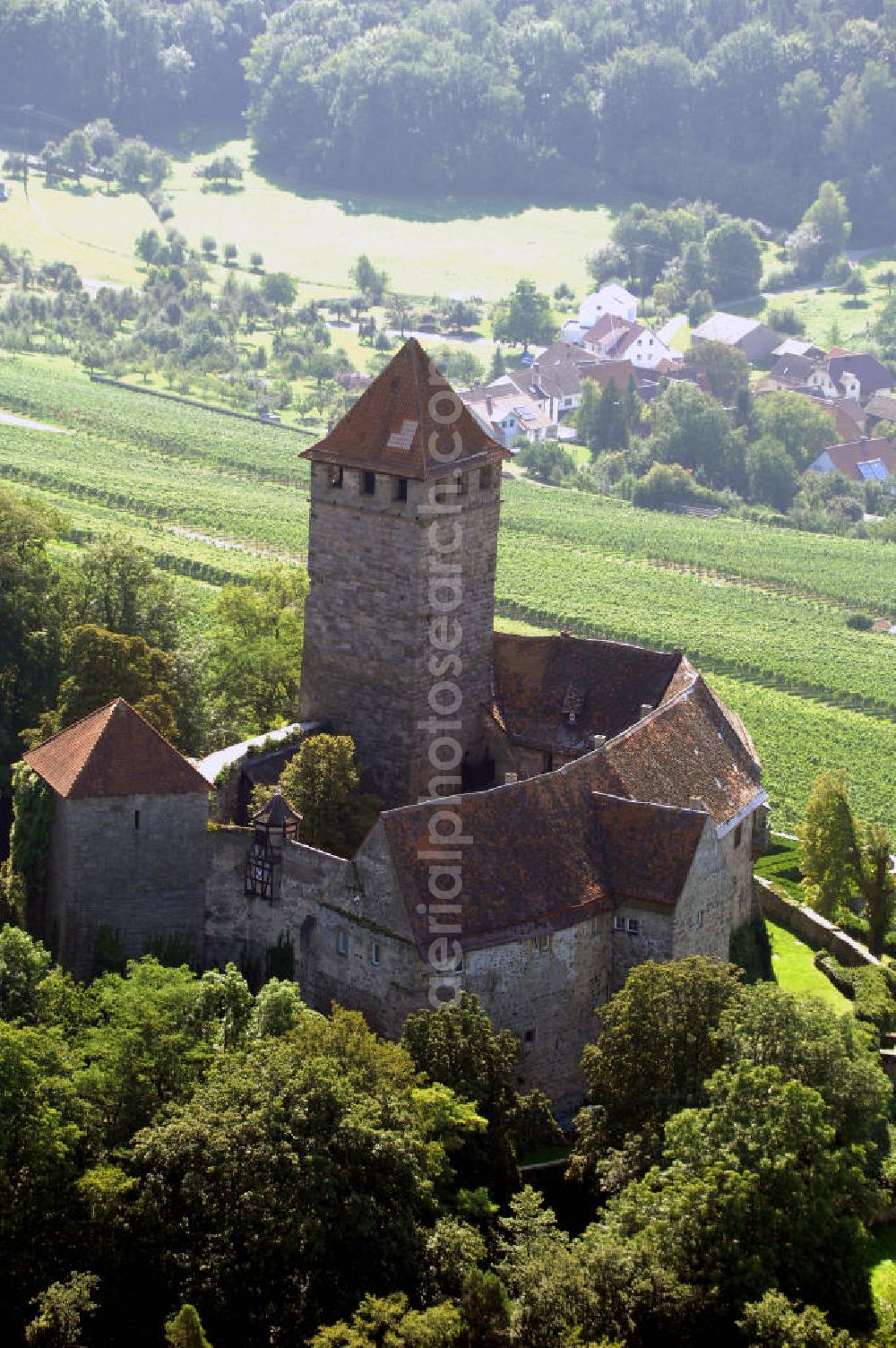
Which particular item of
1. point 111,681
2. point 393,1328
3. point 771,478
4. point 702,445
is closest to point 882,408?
point 771,478

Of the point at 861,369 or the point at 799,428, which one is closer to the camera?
the point at 799,428

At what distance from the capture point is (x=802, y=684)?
108562 millimetres

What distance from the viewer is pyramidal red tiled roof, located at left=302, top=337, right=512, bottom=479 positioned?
64.1 meters

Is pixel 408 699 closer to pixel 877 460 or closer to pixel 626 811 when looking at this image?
pixel 626 811

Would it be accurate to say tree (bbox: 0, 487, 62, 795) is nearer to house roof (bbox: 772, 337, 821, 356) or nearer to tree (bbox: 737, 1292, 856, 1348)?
tree (bbox: 737, 1292, 856, 1348)

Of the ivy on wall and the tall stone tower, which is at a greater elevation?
the tall stone tower

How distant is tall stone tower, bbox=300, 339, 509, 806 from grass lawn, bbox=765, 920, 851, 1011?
35.1 ft

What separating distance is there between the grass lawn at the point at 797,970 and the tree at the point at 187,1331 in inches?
932

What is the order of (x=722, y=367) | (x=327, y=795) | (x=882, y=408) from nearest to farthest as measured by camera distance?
(x=327, y=795) → (x=722, y=367) → (x=882, y=408)

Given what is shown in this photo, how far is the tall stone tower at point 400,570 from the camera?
64.4 m

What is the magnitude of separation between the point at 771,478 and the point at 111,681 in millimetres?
104167

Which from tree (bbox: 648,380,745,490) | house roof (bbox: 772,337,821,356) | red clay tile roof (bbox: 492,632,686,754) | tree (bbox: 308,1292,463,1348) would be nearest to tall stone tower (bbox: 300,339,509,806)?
red clay tile roof (bbox: 492,632,686,754)

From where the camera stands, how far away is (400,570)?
6450 centimetres

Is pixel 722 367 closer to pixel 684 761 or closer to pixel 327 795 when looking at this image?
pixel 684 761
